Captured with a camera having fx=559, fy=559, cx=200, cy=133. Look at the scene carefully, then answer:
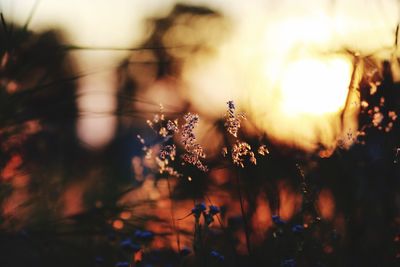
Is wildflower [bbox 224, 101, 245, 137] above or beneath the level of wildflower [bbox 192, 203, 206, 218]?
above

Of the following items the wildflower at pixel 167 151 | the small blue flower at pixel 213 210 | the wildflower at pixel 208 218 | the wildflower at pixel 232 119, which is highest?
the wildflower at pixel 232 119

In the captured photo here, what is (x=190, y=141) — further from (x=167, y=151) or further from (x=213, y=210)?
(x=213, y=210)

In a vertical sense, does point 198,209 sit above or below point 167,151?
below

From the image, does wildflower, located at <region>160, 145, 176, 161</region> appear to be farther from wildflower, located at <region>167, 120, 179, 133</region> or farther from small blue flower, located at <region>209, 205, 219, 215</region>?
small blue flower, located at <region>209, 205, 219, 215</region>

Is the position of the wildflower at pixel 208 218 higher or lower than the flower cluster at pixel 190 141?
lower

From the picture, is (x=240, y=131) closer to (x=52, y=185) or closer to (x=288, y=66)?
(x=288, y=66)

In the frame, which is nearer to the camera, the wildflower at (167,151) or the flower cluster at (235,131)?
the flower cluster at (235,131)

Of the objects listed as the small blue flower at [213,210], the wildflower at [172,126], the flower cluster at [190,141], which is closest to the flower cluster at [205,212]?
the small blue flower at [213,210]

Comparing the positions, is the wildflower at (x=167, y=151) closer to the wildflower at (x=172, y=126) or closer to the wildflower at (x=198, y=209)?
the wildflower at (x=172, y=126)

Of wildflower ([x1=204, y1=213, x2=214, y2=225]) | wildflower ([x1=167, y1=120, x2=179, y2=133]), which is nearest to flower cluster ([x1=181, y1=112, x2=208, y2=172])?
wildflower ([x1=167, y1=120, x2=179, y2=133])

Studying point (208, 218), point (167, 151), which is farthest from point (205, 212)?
point (167, 151)
